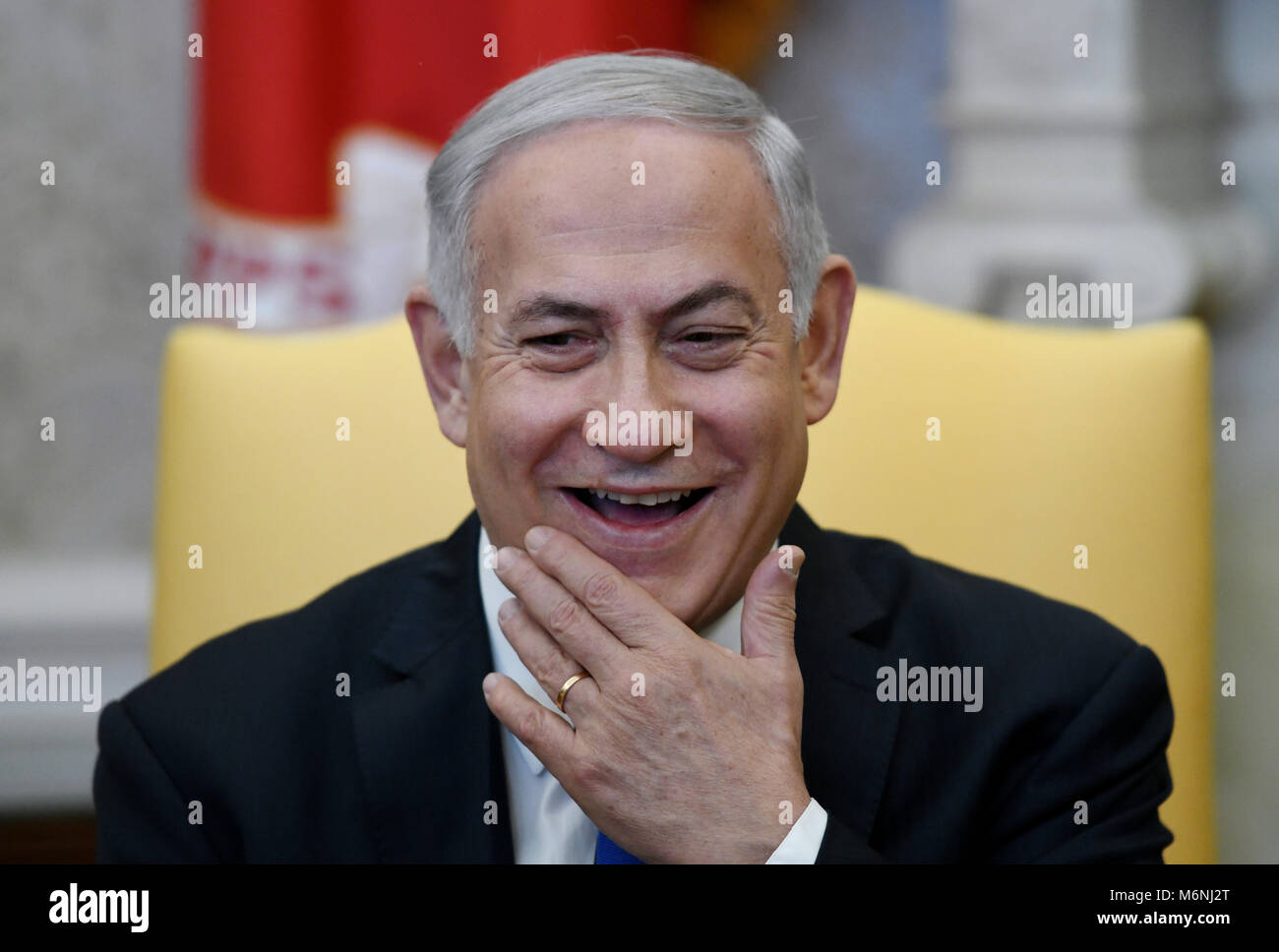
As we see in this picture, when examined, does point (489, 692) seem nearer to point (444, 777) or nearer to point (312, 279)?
point (444, 777)

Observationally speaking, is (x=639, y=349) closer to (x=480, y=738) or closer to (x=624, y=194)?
(x=624, y=194)

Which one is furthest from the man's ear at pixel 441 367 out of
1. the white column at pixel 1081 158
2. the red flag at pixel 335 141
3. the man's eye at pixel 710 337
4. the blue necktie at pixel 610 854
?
the white column at pixel 1081 158

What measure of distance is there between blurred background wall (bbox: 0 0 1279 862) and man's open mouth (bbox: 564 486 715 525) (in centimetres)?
97

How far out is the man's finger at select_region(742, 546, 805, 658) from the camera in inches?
45.4

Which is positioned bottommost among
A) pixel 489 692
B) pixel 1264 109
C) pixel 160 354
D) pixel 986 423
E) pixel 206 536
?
pixel 489 692

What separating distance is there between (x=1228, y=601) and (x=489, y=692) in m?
1.41

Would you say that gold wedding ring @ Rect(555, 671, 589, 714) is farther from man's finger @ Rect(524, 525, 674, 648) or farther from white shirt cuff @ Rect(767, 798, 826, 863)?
white shirt cuff @ Rect(767, 798, 826, 863)

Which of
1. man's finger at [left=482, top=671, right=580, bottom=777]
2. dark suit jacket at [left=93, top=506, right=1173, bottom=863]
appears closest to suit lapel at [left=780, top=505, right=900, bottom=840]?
dark suit jacket at [left=93, top=506, right=1173, bottom=863]

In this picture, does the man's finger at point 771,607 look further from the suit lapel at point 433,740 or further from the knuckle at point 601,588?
the suit lapel at point 433,740

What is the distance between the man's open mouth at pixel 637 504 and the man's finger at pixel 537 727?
0.50 ft

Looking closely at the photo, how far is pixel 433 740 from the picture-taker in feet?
4.18

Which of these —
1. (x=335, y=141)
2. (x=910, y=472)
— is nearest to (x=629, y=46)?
(x=335, y=141)
